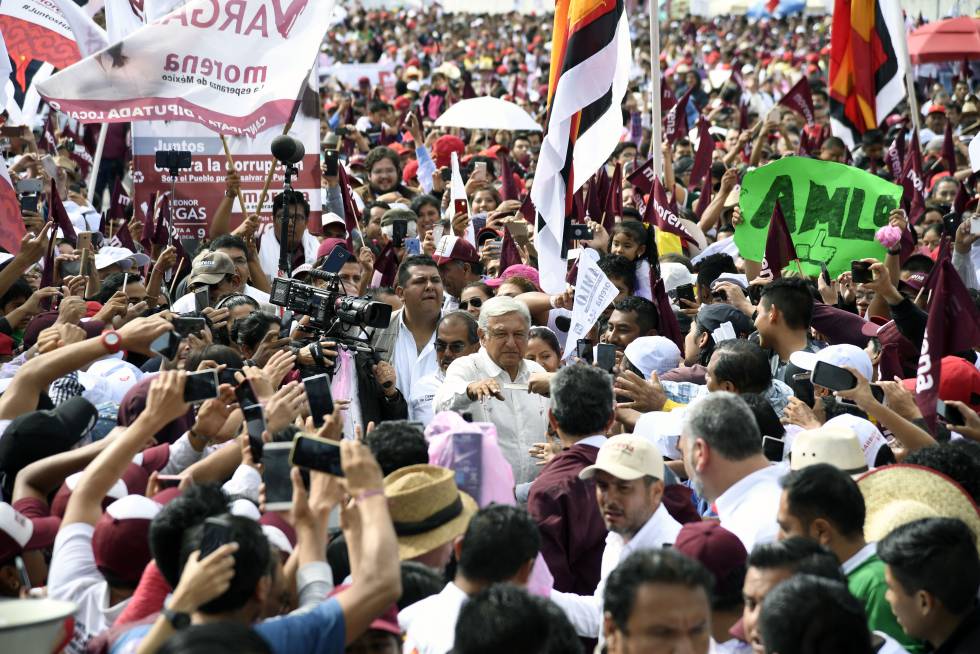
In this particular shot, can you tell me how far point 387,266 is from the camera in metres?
9.04

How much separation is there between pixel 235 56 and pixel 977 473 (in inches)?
239

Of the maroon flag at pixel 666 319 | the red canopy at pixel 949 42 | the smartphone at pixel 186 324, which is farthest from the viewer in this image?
the red canopy at pixel 949 42

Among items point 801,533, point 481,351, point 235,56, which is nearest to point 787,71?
point 235,56

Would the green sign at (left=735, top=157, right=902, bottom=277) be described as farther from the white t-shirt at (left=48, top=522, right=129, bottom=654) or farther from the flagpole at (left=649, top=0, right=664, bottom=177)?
the white t-shirt at (left=48, top=522, right=129, bottom=654)

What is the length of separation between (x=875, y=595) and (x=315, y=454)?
1638 mm

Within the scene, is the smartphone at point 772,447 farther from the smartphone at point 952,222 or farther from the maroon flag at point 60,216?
the maroon flag at point 60,216

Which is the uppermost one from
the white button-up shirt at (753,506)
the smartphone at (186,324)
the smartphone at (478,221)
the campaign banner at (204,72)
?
the campaign banner at (204,72)

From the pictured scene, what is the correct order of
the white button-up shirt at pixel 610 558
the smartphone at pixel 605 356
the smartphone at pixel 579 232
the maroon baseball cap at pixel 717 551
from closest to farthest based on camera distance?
the maroon baseball cap at pixel 717 551, the white button-up shirt at pixel 610 558, the smartphone at pixel 605 356, the smartphone at pixel 579 232

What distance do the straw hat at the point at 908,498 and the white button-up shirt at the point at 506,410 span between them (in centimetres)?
184

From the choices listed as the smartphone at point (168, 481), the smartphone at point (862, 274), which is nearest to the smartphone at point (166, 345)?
the smartphone at point (168, 481)

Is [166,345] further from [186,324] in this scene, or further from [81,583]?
[81,583]

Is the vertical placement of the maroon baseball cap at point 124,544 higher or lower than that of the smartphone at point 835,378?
lower

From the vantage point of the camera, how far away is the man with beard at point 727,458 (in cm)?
462

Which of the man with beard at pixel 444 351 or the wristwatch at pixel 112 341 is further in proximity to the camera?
the man with beard at pixel 444 351
